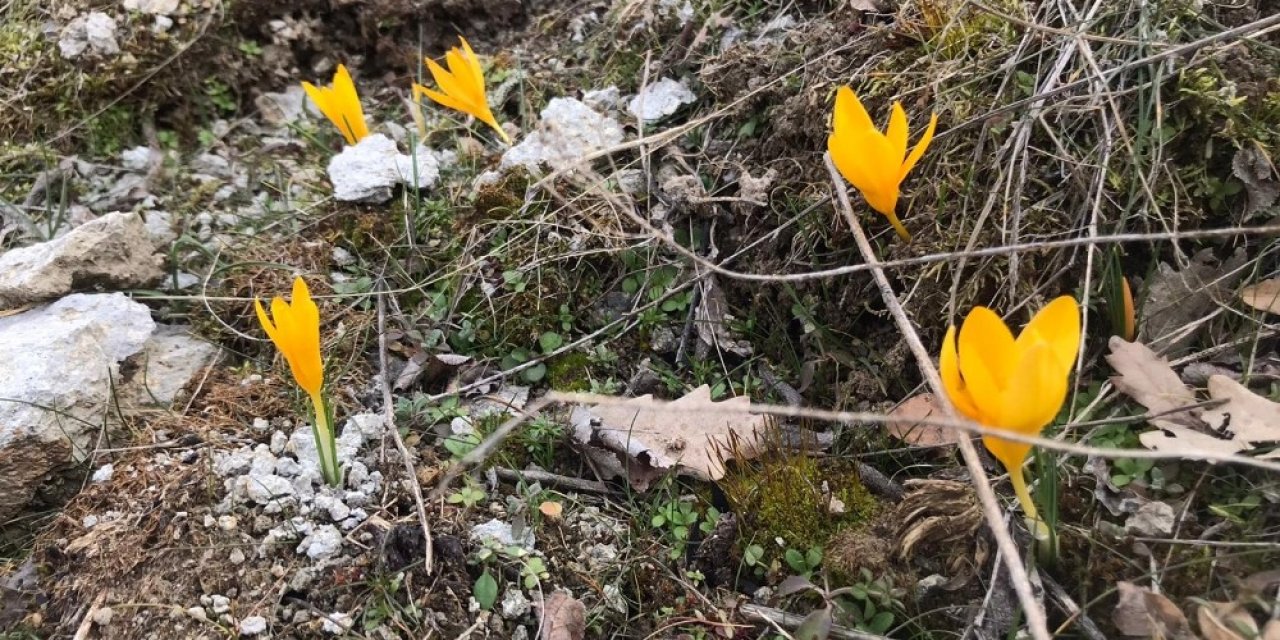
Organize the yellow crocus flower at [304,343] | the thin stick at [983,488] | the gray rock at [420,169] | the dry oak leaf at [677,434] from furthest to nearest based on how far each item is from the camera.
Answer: the gray rock at [420,169] → the dry oak leaf at [677,434] → the yellow crocus flower at [304,343] → the thin stick at [983,488]

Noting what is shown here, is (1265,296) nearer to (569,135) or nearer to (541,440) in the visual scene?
(541,440)

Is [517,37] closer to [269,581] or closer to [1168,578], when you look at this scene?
[269,581]

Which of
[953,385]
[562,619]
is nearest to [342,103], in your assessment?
[562,619]

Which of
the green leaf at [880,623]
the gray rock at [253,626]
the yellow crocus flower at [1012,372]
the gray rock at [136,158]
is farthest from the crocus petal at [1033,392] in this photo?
the gray rock at [136,158]

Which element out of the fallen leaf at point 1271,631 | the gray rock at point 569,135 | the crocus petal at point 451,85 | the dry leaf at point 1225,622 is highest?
the crocus petal at point 451,85

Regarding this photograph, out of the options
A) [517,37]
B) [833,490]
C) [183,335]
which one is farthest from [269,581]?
[517,37]

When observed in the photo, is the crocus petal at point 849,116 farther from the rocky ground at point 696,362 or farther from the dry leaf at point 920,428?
the dry leaf at point 920,428
